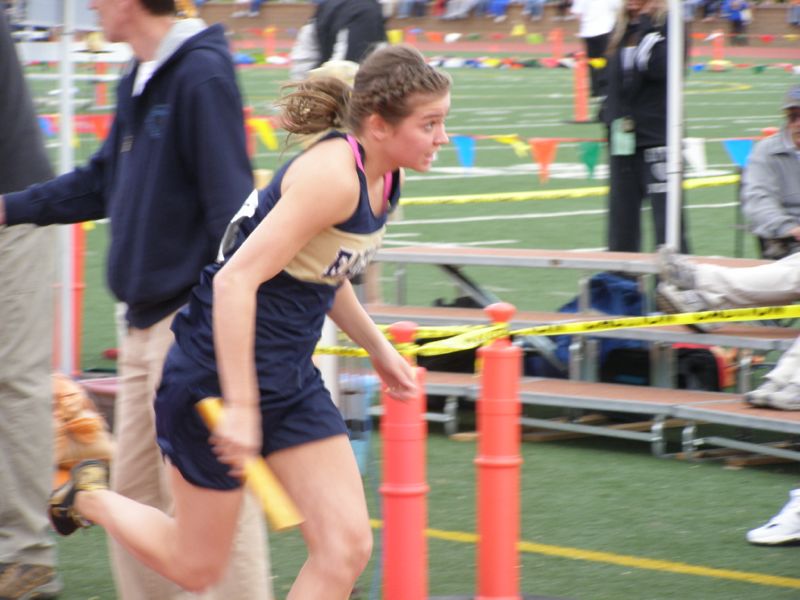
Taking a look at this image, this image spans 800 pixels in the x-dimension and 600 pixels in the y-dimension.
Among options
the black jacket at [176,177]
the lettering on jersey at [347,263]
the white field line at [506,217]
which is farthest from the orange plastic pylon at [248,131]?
the white field line at [506,217]

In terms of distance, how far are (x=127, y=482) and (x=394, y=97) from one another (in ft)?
4.59

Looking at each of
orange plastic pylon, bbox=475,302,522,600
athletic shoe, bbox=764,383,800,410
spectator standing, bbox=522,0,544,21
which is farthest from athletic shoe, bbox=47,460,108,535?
spectator standing, bbox=522,0,544,21

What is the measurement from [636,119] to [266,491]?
617 centimetres

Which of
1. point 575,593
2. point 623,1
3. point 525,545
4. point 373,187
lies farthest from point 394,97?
point 623,1

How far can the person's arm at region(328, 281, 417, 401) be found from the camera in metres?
3.95

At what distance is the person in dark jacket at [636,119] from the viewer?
8.83 meters

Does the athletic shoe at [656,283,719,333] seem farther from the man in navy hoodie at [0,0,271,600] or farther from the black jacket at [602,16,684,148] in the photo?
the man in navy hoodie at [0,0,271,600]

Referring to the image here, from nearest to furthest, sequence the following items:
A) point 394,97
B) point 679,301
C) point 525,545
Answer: point 394,97 < point 525,545 < point 679,301

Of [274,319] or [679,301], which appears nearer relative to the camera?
[274,319]

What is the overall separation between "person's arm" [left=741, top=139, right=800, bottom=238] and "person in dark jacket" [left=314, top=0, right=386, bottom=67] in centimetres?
251

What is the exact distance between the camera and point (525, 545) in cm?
562

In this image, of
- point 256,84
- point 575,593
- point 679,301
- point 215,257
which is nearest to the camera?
point 215,257

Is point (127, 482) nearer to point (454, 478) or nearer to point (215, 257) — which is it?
point (215, 257)

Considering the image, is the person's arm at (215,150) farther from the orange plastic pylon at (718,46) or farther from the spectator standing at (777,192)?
the orange plastic pylon at (718,46)
